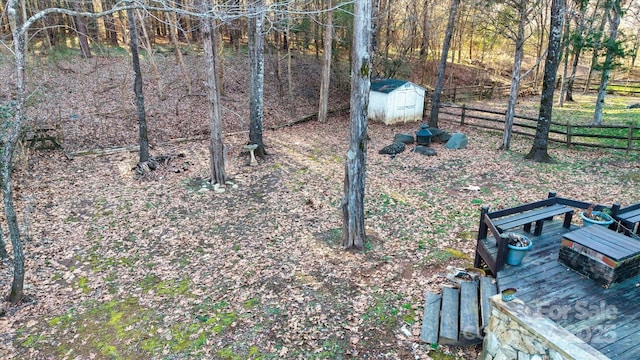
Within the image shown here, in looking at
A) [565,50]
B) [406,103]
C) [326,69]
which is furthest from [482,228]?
[565,50]

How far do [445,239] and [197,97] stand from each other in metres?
14.5

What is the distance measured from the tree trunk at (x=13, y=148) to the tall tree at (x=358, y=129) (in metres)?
4.72

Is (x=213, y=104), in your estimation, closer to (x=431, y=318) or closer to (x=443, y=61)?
(x=431, y=318)

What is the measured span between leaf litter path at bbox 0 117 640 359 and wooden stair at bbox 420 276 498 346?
172mm

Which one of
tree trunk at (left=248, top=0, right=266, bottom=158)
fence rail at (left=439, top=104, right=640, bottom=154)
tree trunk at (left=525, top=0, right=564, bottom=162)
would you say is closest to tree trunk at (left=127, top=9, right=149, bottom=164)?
tree trunk at (left=248, top=0, right=266, bottom=158)

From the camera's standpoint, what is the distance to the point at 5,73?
54.8ft

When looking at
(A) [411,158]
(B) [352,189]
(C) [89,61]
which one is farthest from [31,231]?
(C) [89,61]

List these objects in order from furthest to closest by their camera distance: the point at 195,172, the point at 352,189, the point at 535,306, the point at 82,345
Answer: the point at 195,172 < the point at 352,189 < the point at 82,345 < the point at 535,306

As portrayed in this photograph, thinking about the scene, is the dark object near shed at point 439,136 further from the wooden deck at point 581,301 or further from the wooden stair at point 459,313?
the wooden stair at point 459,313

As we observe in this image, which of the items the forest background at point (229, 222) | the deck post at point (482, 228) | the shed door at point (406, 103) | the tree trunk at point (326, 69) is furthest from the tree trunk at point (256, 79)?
the deck post at point (482, 228)

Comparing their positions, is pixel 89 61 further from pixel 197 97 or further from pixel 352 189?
pixel 352 189

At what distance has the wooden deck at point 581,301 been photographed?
12.4 feet

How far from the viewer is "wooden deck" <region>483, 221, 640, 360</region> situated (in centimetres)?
379

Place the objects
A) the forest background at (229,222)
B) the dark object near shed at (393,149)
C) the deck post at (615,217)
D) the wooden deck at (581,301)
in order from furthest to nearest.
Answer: the dark object near shed at (393,149) < the deck post at (615,217) < the forest background at (229,222) < the wooden deck at (581,301)
